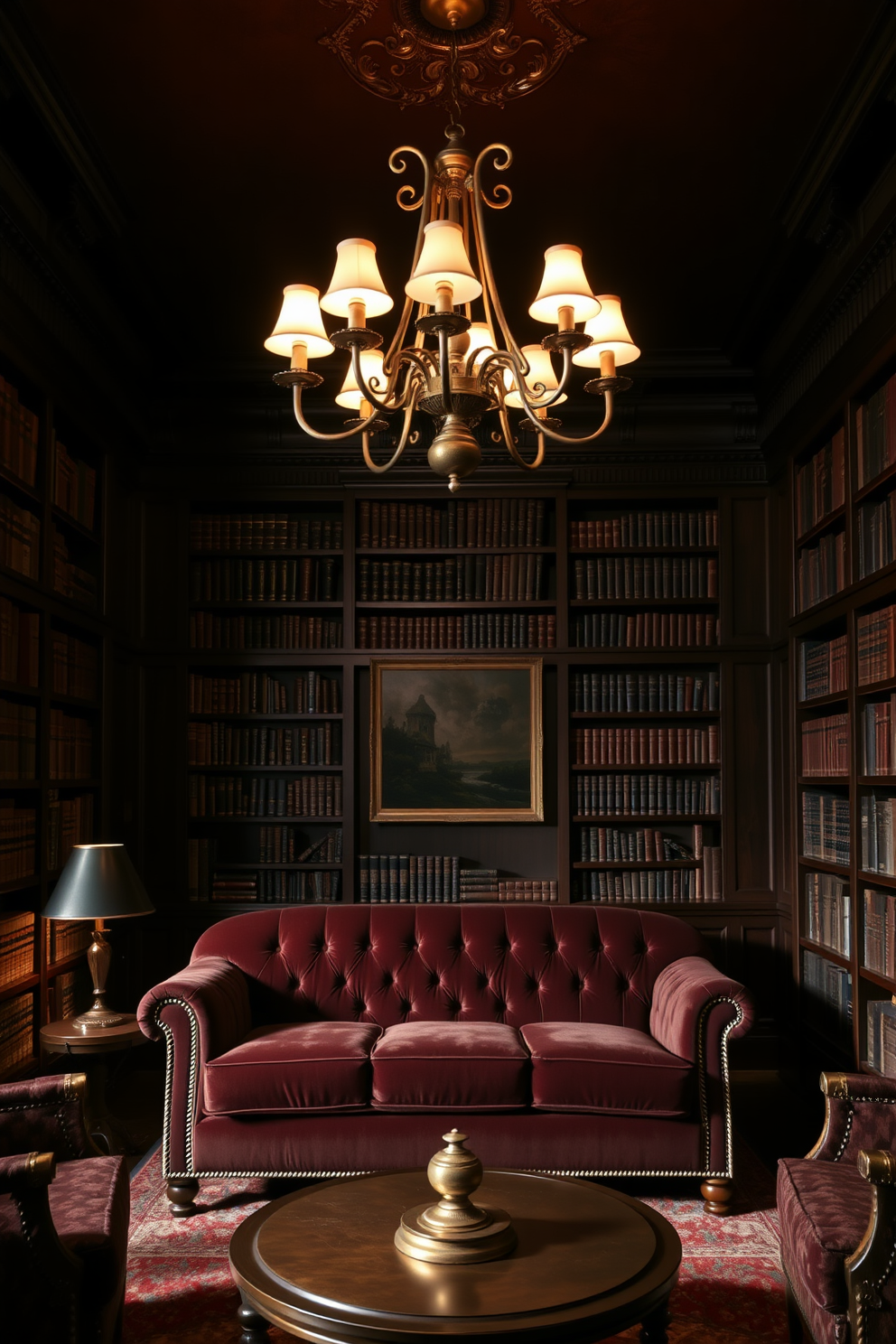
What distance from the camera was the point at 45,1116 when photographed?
8.96ft

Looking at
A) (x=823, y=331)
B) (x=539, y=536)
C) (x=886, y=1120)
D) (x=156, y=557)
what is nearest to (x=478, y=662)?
(x=539, y=536)

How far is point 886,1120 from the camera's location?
2740mm

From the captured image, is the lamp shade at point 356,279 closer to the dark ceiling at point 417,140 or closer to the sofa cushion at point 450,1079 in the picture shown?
the dark ceiling at point 417,140

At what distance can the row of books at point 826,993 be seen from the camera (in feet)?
14.2

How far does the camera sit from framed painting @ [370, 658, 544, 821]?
544cm

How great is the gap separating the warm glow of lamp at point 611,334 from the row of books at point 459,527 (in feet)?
8.23

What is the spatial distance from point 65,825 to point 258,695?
126 cm

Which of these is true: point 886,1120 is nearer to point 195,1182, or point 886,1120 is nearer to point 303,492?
point 195,1182

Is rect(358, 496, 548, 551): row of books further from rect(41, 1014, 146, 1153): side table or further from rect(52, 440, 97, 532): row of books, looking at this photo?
rect(41, 1014, 146, 1153): side table

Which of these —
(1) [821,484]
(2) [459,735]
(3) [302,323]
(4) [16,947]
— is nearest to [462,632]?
(2) [459,735]

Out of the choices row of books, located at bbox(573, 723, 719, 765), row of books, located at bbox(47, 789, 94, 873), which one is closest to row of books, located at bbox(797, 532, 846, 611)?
row of books, located at bbox(573, 723, 719, 765)

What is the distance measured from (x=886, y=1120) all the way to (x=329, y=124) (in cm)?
319

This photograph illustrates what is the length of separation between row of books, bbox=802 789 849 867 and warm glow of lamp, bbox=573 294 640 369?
2.18 m

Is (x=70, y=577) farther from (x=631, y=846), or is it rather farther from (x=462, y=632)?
(x=631, y=846)
